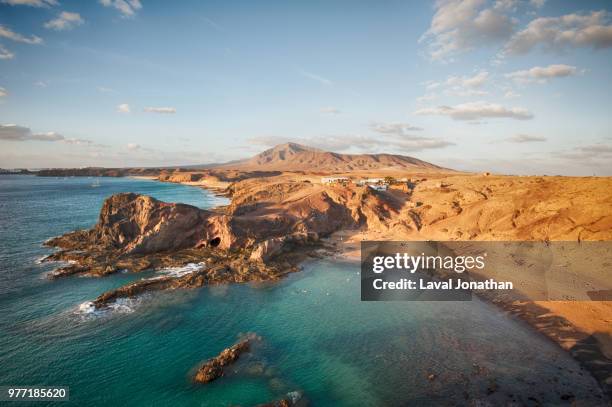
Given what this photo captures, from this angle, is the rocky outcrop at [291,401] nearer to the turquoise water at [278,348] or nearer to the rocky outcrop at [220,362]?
the turquoise water at [278,348]

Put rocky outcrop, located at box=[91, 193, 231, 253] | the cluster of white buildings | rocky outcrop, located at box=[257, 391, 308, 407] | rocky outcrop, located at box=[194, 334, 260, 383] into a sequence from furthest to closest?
the cluster of white buildings
rocky outcrop, located at box=[91, 193, 231, 253]
rocky outcrop, located at box=[194, 334, 260, 383]
rocky outcrop, located at box=[257, 391, 308, 407]

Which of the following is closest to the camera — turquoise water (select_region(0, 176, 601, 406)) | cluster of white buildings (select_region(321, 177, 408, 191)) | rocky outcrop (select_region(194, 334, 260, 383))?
turquoise water (select_region(0, 176, 601, 406))

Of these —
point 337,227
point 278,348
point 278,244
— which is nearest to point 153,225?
point 278,244

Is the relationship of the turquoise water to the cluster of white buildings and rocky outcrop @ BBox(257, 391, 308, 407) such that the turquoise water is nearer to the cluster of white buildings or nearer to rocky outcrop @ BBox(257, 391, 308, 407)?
rocky outcrop @ BBox(257, 391, 308, 407)

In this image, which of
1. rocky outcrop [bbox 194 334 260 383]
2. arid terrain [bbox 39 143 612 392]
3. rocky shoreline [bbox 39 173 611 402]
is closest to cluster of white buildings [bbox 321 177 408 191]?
arid terrain [bbox 39 143 612 392]

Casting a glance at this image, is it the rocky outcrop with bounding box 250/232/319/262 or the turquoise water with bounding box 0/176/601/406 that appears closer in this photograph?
the turquoise water with bounding box 0/176/601/406

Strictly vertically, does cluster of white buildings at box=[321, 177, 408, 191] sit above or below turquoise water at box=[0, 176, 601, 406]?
above
